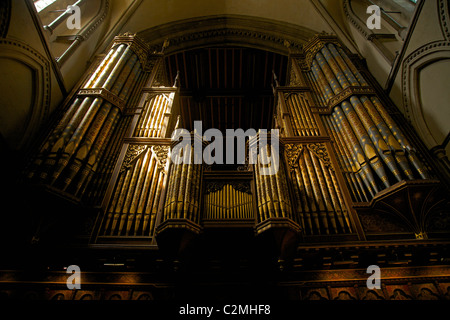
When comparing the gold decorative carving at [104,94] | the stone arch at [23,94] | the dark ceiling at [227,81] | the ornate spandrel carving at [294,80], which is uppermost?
the dark ceiling at [227,81]

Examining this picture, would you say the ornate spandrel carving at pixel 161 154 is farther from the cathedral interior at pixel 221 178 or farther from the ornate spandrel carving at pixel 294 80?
the ornate spandrel carving at pixel 294 80

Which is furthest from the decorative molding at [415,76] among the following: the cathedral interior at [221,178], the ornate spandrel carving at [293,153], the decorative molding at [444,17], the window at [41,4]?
the window at [41,4]

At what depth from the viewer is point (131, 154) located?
580 cm

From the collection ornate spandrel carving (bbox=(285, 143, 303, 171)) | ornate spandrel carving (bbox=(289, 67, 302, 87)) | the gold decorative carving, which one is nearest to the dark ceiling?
ornate spandrel carving (bbox=(289, 67, 302, 87))

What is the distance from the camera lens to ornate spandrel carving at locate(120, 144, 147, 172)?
18.1ft

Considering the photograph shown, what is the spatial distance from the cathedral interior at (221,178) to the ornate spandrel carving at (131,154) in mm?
44

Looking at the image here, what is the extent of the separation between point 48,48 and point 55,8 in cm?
224

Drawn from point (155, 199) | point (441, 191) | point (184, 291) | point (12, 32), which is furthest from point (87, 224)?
point (441, 191)

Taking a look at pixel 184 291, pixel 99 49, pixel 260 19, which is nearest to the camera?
pixel 184 291

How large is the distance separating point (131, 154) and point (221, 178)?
1993mm

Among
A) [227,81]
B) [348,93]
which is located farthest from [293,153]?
[227,81]

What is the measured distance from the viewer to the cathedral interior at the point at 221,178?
393 centimetres

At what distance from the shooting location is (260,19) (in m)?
11.0

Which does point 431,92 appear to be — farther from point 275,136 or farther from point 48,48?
point 48,48
